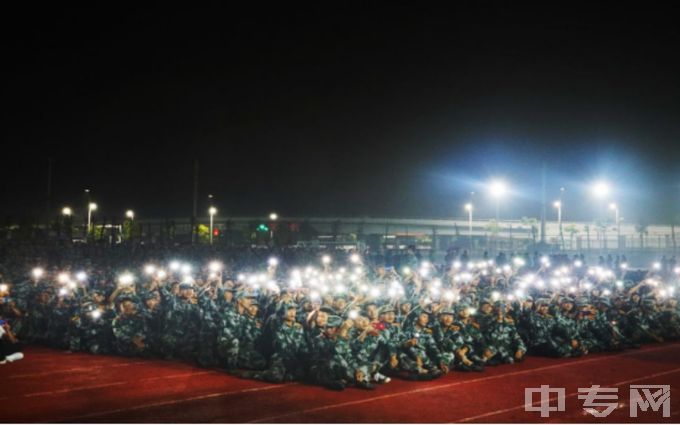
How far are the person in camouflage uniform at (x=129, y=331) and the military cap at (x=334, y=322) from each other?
413 cm

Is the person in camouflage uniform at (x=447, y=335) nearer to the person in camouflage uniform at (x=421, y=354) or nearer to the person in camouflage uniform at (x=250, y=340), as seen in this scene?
the person in camouflage uniform at (x=421, y=354)

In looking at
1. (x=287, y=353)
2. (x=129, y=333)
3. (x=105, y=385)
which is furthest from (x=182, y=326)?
(x=287, y=353)

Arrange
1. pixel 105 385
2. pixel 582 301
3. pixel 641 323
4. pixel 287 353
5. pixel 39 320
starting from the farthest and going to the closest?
pixel 641 323 → pixel 582 301 → pixel 39 320 → pixel 287 353 → pixel 105 385

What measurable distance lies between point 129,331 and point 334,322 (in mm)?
4594

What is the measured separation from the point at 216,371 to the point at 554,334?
271 inches

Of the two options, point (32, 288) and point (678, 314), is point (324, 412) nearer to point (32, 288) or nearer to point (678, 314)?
point (32, 288)

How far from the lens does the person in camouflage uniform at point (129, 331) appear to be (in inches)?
447

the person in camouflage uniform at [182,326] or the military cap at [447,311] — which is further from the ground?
the military cap at [447,311]

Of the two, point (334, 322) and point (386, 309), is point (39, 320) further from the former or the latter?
point (386, 309)

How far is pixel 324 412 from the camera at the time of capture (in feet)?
26.1

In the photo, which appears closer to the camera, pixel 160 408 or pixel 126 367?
pixel 160 408

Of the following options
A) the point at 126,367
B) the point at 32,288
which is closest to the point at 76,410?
the point at 126,367

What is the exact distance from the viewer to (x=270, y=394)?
28.9ft

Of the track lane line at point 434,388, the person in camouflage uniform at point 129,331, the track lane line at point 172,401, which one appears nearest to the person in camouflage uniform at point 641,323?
the track lane line at point 434,388
